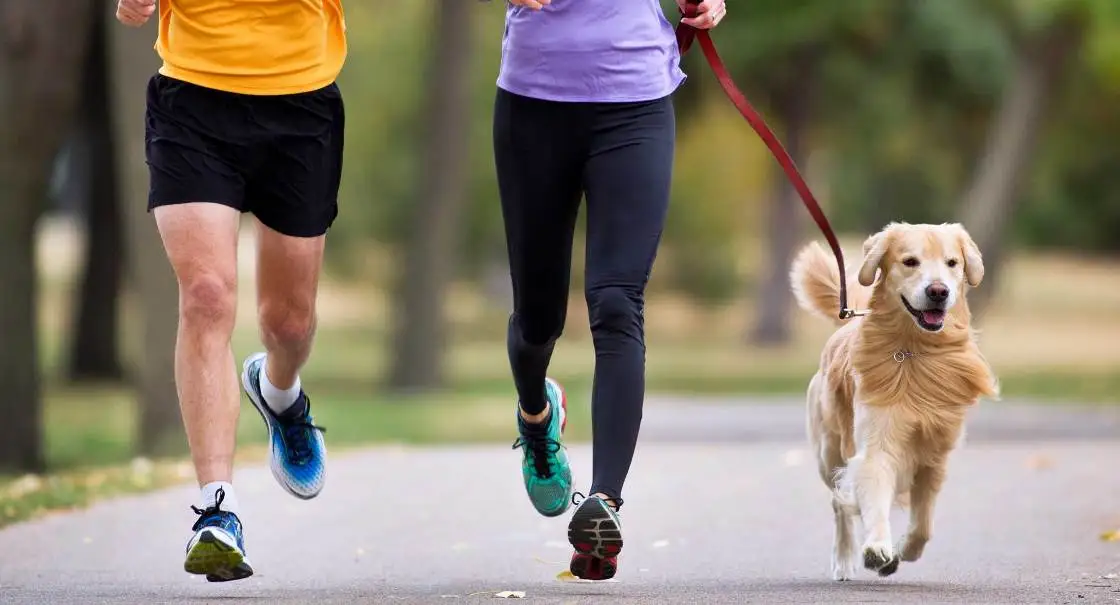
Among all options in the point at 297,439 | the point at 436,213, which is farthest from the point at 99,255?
the point at 297,439

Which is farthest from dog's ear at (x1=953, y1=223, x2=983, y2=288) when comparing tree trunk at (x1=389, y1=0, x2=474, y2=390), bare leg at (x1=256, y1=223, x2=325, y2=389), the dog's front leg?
tree trunk at (x1=389, y1=0, x2=474, y2=390)

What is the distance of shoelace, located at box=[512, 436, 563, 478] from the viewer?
6375mm

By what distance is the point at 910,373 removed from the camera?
598cm

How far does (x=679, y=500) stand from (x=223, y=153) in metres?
4.20

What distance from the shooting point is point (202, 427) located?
5.43m

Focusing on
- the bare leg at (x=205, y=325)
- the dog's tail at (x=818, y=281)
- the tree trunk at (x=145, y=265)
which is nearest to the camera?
the bare leg at (x=205, y=325)

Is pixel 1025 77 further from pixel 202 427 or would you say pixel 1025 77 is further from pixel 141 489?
pixel 202 427

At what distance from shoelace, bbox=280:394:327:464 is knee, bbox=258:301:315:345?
334 millimetres

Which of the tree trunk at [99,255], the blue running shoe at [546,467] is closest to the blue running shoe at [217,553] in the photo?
the blue running shoe at [546,467]

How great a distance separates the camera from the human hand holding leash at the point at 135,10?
550 centimetres

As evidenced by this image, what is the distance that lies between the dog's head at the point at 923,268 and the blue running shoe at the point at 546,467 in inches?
47.7

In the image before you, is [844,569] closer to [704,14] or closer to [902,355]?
[902,355]

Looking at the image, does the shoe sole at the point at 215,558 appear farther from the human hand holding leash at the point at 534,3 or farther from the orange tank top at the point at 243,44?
the human hand holding leash at the point at 534,3

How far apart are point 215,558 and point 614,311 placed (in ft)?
4.34
